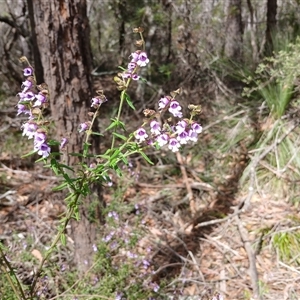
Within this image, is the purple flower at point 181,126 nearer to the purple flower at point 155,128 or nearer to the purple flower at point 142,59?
the purple flower at point 155,128

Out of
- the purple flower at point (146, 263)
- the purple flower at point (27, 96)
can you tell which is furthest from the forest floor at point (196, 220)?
the purple flower at point (27, 96)

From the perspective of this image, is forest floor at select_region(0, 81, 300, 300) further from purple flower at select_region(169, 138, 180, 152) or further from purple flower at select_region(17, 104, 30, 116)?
purple flower at select_region(17, 104, 30, 116)

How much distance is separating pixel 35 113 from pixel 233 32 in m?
4.44

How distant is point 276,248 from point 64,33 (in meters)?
2.01

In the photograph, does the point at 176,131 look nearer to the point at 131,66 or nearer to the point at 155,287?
the point at 131,66

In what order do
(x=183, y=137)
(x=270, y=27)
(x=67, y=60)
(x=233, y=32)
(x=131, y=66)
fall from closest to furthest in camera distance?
1. (x=183, y=137)
2. (x=131, y=66)
3. (x=67, y=60)
4. (x=270, y=27)
5. (x=233, y=32)

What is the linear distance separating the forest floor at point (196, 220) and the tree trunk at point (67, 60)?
63cm

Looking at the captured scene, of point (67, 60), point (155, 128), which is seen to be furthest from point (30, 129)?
point (67, 60)

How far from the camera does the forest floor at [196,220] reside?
2951 millimetres

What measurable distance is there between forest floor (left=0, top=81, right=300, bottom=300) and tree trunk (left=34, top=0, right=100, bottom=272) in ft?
2.06

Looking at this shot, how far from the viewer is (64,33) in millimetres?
2625

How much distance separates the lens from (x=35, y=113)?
59.6 inches

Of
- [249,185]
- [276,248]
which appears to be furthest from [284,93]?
[276,248]

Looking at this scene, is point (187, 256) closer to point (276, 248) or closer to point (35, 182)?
point (276, 248)
